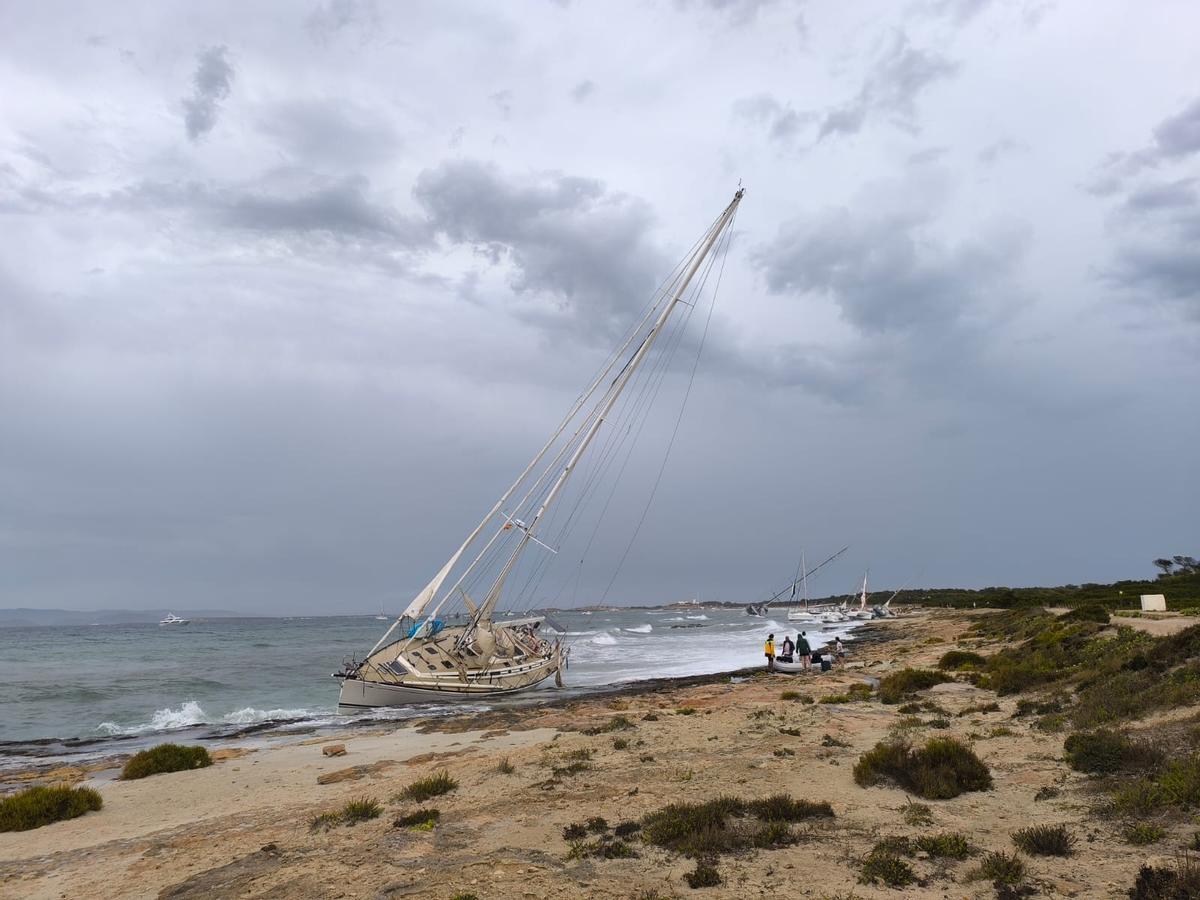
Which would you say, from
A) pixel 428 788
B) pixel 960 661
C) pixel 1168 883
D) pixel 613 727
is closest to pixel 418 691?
pixel 613 727

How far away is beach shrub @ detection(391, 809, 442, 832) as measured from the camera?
10.3m

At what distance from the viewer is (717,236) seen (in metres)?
29.7

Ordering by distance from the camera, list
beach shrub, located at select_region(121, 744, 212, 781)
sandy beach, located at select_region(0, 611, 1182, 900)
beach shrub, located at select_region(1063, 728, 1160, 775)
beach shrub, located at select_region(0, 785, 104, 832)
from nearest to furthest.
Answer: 1. sandy beach, located at select_region(0, 611, 1182, 900)
2. beach shrub, located at select_region(1063, 728, 1160, 775)
3. beach shrub, located at select_region(0, 785, 104, 832)
4. beach shrub, located at select_region(121, 744, 212, 781)

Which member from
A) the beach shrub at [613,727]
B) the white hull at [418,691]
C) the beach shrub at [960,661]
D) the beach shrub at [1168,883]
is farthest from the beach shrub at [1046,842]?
the white hull at [418,691]

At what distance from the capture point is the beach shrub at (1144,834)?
25.1ft

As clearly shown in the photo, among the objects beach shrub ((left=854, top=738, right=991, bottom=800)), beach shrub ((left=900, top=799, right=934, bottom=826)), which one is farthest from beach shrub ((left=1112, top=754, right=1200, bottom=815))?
beach shrub ((left=900, top=799, right=934, bottom=826))

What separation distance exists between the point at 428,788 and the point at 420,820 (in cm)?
174

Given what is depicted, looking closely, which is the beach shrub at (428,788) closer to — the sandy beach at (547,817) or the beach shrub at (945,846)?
the sandy beach at (547,817)

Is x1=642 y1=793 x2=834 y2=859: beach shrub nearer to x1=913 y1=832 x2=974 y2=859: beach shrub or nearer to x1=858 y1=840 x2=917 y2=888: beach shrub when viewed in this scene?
x1=858 y1=840 x2=917 y2=888: beach shrub

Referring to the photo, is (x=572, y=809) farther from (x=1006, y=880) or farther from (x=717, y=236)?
(x=717, y=236)

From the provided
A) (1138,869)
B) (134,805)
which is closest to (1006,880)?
(1138,869)

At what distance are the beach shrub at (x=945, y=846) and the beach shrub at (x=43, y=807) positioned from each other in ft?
49.1

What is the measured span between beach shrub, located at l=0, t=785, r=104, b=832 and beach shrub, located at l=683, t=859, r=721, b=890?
41.0 ft

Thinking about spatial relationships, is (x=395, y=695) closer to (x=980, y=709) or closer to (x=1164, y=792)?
(x=980, y=709)
